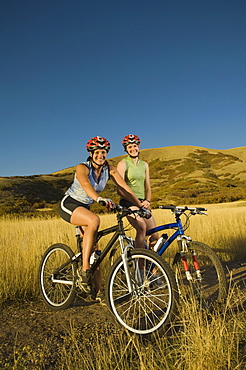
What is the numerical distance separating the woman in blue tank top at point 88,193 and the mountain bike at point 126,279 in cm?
15

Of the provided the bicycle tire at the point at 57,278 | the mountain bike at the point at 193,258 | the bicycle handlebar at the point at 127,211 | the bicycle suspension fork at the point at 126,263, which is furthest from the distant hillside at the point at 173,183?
the bicycle suspension fork at the point at 126,263

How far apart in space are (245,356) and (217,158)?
239ft

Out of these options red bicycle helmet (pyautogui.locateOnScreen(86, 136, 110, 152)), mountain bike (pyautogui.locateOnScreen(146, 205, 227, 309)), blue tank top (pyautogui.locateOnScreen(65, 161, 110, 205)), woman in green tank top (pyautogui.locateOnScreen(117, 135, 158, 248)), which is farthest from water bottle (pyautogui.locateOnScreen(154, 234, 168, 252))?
red bicycle helmet (pyautogui.locateOnScreen(86, 136, 110, 152))

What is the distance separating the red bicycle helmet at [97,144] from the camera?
3979 millimetres

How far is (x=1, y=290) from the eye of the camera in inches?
174

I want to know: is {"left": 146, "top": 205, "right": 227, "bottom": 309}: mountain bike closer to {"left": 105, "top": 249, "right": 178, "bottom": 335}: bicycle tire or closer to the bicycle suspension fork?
{"left": 105, "top": 249, "right": 178, "bottom": 335}: bicycle tire

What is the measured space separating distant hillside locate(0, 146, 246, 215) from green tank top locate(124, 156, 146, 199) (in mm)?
20319

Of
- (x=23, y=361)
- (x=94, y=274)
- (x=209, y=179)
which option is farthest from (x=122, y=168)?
(x=209, y=179)

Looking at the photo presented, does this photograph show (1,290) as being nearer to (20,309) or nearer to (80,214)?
(20,309)

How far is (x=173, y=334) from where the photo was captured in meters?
3.18

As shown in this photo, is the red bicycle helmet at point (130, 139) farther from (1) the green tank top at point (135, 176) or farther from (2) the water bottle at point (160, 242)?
(2) the water bottle at point (160, 242)

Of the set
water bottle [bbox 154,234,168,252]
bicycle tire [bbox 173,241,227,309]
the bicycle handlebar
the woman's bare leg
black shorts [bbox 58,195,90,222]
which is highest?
black shorts [bbox 58,195,90,222]

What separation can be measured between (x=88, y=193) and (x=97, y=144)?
68 cm

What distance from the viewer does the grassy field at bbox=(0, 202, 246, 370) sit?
233cm
